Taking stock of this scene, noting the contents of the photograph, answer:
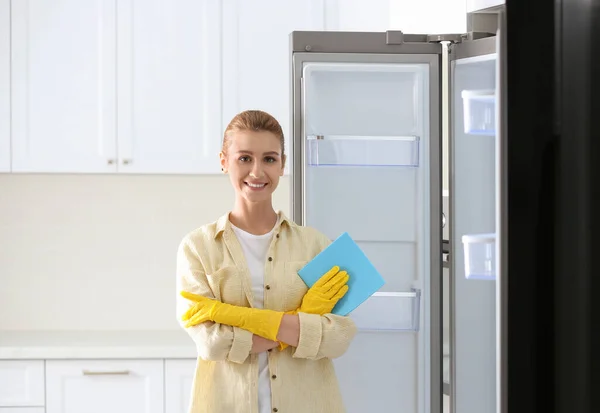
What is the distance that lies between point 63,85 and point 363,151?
1361mm

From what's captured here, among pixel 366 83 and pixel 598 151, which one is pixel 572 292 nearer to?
pixel 598 151

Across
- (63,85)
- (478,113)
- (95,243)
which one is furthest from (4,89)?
(478,113)

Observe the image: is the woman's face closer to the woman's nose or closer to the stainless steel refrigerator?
the woman's nose

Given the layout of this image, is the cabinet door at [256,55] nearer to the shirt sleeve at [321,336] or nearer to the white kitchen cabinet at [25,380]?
the white kitchen cabinet at [25,380]

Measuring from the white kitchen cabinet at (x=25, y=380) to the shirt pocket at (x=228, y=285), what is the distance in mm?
1330

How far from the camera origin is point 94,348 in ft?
8.65

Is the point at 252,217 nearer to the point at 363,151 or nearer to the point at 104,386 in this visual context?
the point at 363,151

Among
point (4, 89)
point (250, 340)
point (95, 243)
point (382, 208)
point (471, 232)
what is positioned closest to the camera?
point (250, 340)

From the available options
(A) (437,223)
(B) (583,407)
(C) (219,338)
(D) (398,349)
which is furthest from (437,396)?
(B) (583,407)

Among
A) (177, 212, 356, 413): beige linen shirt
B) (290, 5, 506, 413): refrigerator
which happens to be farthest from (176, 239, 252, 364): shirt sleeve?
(290, 5, 506, 413): refrigerator

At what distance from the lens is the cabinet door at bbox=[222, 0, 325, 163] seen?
2.81 meters

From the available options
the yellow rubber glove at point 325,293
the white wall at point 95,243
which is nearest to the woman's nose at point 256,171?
the yellow rubber glove at point 325,293

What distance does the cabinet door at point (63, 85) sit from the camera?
2.77 metres

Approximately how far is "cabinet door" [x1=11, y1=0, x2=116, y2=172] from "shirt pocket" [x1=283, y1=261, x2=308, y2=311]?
4.56ft
